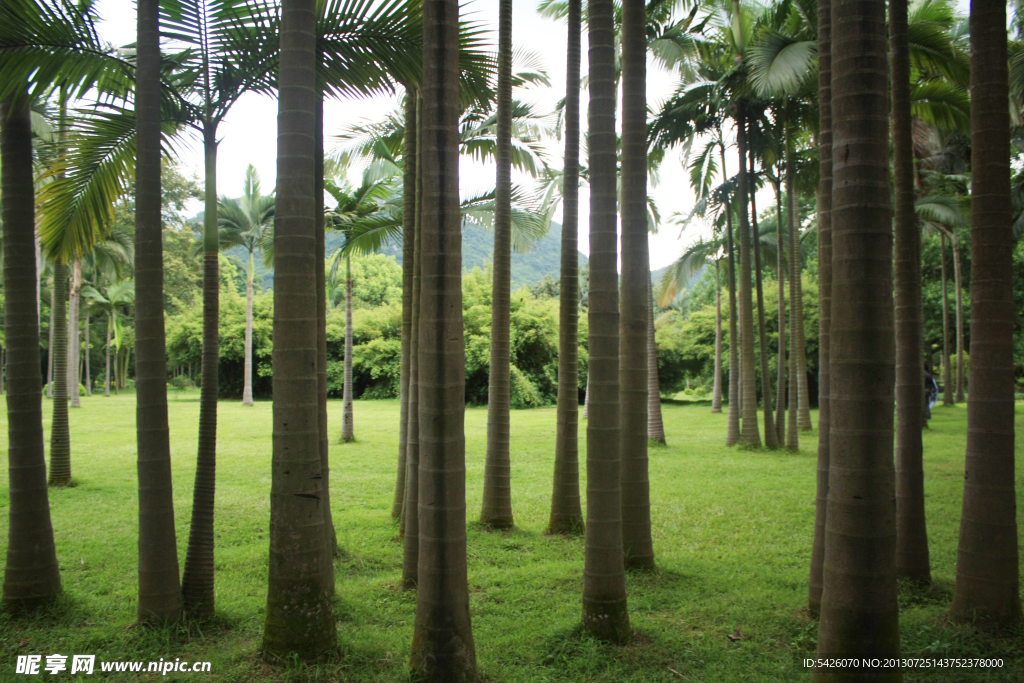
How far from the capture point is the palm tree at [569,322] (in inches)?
311

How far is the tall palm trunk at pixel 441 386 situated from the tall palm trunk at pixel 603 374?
4.02 ft

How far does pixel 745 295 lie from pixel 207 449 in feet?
43.2

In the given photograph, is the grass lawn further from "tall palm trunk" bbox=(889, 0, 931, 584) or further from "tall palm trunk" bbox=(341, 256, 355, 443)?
"tall palm trunk" bbox=(341, 256, 355, 443)

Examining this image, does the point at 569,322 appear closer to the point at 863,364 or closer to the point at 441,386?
the point at 441,386

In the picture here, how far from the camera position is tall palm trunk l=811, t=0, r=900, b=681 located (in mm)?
3510

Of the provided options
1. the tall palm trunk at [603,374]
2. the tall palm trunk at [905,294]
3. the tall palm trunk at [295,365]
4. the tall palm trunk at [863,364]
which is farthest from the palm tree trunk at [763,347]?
the tall palm trunk at [295,365]

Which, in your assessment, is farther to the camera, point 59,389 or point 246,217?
point 246,217

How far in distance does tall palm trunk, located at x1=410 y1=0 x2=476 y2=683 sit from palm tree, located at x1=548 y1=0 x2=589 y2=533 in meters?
3.98

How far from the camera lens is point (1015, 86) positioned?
953 centimetres

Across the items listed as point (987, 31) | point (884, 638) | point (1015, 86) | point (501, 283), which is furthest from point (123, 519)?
point (1015, 86)

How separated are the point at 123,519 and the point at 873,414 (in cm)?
1005

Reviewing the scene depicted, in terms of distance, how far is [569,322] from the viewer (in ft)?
27.1

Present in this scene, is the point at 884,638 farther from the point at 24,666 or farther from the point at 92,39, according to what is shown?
the point at 92,39

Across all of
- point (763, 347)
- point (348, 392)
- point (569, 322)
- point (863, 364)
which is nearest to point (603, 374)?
point (863, 364)
